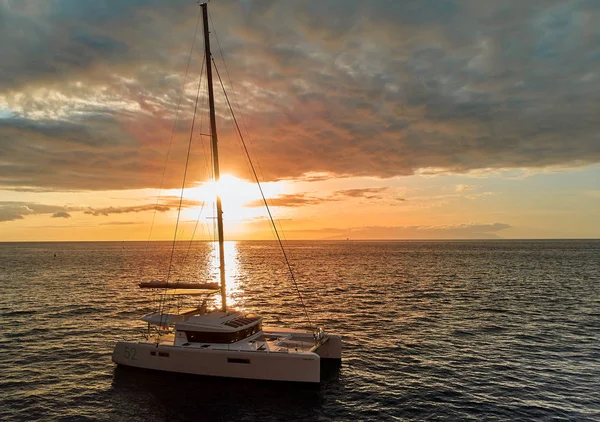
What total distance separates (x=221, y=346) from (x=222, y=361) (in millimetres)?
861

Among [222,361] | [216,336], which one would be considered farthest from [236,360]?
[216,336]

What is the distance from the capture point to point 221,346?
22.5 metres

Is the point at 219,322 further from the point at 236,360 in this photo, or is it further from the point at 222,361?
the point at 236,360

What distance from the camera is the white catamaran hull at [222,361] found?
21.1m

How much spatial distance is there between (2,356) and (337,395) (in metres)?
23.2

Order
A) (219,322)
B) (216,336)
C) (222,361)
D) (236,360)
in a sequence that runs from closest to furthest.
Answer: (236,360) < (222,361) < (216,336) < (219,322)

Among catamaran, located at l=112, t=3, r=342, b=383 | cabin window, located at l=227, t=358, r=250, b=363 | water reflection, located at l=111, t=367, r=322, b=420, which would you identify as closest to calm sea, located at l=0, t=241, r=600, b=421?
water reflection, located at l=111, t=367, r=322, b=420

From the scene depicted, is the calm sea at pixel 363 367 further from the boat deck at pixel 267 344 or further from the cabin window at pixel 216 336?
the cabin window at pixel 216 336

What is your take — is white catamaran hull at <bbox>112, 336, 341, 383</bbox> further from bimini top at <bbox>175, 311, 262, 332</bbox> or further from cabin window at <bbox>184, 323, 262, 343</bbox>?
bimini top at <bbox>175, 311, 262, 332</bbox>

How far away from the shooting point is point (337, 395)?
67.8ft

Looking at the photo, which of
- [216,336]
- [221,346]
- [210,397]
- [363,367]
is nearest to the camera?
[210,397]

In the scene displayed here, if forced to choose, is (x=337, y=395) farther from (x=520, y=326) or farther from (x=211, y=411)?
(x=520, y=326)

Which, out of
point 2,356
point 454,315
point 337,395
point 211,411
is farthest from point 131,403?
→ point 454,315

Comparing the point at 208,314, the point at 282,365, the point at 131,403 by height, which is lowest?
the point at 131,403
